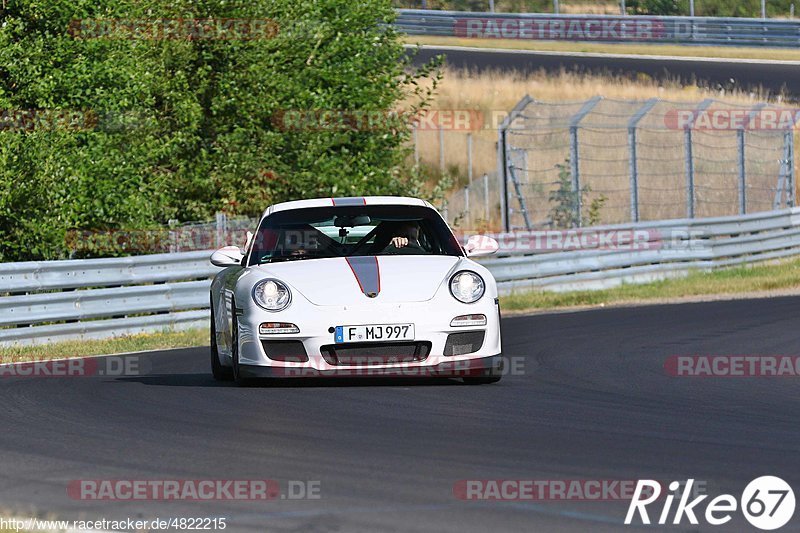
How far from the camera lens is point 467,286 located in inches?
380

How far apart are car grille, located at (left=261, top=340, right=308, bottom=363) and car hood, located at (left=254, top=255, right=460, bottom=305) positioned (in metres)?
0.31

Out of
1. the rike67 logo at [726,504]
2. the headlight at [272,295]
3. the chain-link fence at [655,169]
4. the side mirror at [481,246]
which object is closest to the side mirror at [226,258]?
the headlight at [272,295]

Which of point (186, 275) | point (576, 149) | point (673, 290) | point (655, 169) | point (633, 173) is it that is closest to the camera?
point (186, 275)

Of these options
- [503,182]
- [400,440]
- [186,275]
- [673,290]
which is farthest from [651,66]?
[400,440]

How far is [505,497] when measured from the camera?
5.86 metres

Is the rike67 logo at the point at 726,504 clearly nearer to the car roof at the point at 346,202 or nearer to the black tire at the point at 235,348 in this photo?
the black tire at the point at 235,348

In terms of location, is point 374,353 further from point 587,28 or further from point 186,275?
point 587,28

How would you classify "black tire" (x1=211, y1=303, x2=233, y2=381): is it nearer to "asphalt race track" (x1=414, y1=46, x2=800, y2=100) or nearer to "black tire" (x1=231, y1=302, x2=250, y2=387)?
"black tire" (x1=231, y1=302, x2=250, y2=387)

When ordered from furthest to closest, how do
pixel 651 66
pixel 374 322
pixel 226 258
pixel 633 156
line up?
pixel 651 66
pixel 633 156
pixel 226 258
pixel 374 322

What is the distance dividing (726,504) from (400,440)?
2174 mm

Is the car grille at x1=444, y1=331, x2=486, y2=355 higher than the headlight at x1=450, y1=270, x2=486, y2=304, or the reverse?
the headlight at x1=450, y1=270, x2=486, y2=304

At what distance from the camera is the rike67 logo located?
5.33 metres

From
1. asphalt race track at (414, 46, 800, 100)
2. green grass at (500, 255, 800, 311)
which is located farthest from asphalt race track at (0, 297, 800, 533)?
asphalt race track at (414, 46, 800, 100)

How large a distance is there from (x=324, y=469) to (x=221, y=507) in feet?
2.96
